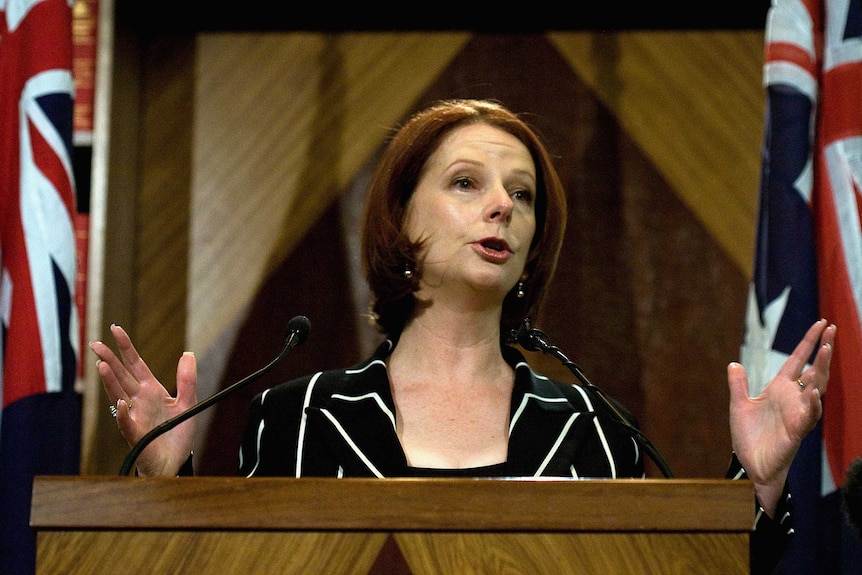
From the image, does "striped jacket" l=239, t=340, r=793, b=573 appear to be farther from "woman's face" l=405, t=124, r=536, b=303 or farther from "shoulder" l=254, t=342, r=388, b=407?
"woman's face" l=405, t=124, r=536, b=303

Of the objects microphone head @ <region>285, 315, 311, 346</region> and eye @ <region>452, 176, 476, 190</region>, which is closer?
microphone head @ <region>285, 315, 311, 346</region>

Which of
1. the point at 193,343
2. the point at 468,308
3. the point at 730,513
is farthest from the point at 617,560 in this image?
the point at 193,343

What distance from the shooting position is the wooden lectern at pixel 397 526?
128 cm

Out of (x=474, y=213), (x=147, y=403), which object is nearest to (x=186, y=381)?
(x=147, y=403)

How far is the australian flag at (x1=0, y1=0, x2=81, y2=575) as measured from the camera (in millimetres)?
2355

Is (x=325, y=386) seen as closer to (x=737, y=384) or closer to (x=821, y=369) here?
(x=737, y=384)

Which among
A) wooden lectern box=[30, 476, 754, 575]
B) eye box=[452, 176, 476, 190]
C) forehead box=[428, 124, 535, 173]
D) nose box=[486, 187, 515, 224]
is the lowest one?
wooden lectern box=[30, 476, 754, 575]

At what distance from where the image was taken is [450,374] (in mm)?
2205

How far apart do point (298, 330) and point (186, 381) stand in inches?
8.2

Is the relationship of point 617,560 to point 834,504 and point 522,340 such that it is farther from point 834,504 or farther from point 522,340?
point 834,504

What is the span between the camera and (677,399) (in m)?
3.10

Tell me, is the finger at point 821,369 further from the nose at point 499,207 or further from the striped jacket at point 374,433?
the nose at point 499,207

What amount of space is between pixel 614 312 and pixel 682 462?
48cm

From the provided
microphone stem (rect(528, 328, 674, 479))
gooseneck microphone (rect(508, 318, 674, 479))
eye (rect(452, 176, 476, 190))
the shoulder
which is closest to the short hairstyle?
eye (rect(452, 176, 476, 190))
